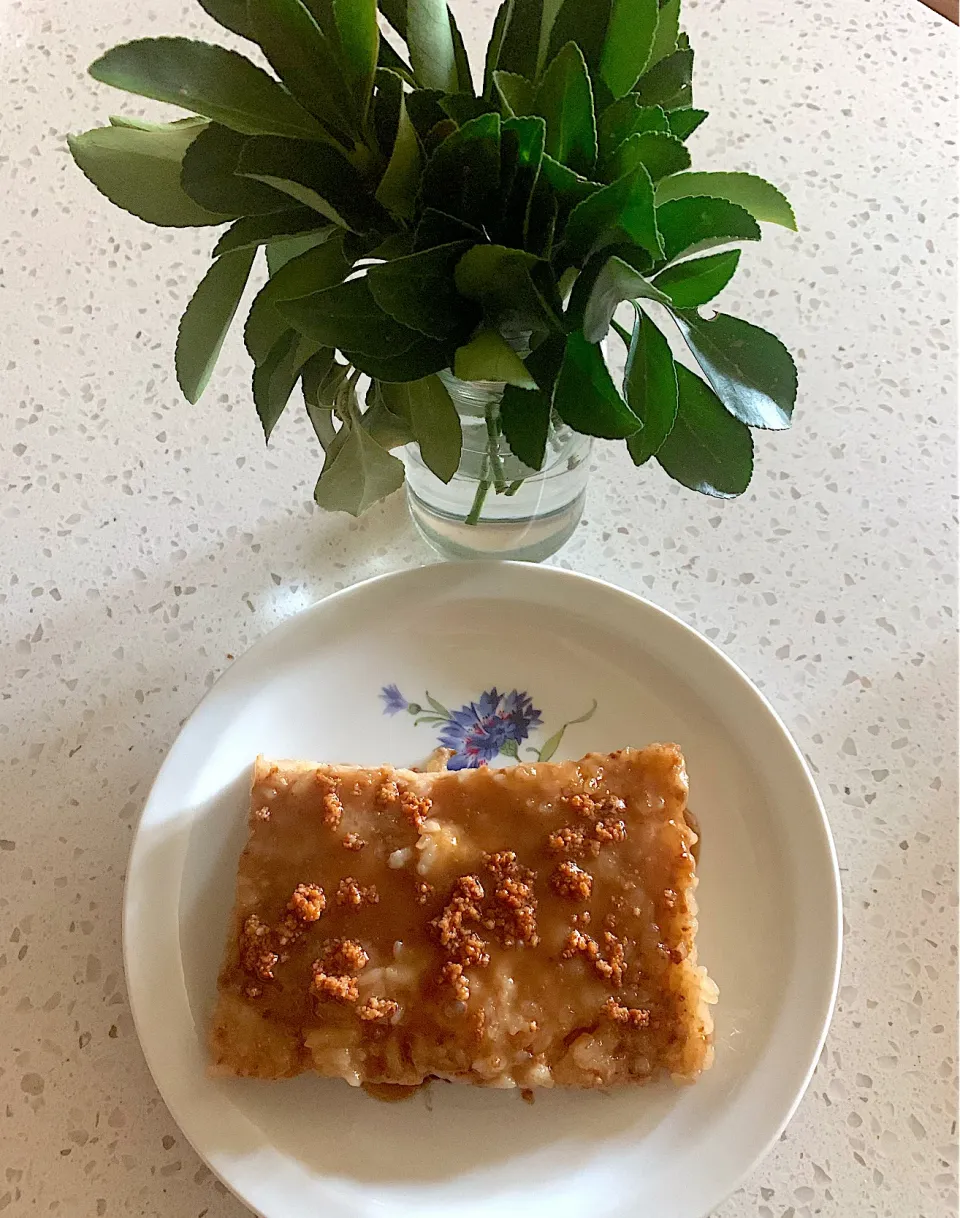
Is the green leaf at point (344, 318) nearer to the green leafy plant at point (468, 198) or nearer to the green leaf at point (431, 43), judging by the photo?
the green leafy plant at point (468, 198)

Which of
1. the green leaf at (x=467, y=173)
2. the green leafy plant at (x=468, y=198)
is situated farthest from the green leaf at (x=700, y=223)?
the green leaf at (x=467, y=173)

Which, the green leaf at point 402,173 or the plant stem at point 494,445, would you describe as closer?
the green leaf at point 402,173

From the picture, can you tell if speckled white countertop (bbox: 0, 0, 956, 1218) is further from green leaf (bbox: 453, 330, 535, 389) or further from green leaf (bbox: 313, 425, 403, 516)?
green leaf (bbox: 453, 330, 535, 389)

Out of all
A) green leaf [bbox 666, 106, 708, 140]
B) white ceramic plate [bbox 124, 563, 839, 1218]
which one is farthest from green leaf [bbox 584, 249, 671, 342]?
white ceramic plate [bbox 124, 563, 839, 1218]

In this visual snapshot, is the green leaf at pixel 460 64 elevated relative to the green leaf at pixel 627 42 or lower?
lower

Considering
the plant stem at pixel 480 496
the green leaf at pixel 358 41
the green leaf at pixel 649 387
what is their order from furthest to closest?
the plant stem at pixel 480 496, the green leaf at pixel 649 387, the green leaf at pixel 358 41

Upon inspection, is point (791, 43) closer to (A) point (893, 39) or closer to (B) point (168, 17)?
(A) point (893, 39)

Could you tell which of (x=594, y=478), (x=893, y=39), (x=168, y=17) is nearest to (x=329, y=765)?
(x=594, y=478)
